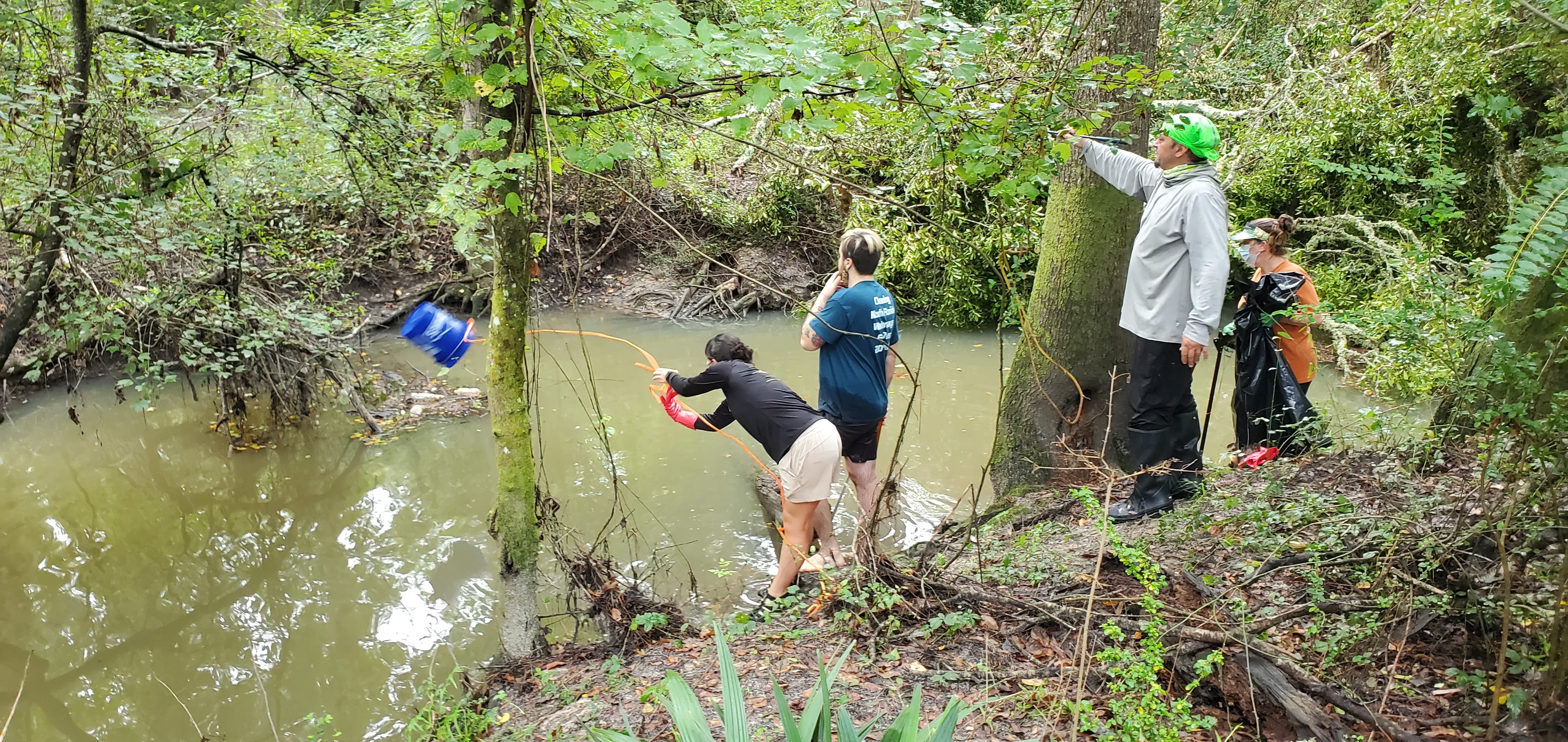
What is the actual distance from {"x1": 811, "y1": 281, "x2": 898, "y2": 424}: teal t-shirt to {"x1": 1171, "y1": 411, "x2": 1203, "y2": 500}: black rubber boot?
4.48ft

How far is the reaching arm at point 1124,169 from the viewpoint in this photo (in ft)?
12.1

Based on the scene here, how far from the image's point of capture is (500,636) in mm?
3828

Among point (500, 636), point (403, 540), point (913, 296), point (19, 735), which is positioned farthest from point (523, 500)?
point (913, 296)

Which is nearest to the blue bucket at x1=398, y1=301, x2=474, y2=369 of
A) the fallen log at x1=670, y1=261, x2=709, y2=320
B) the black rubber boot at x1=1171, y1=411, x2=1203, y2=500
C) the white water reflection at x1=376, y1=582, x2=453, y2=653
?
the white water reflection at x1=376, y1=582, x2=453, y2=653

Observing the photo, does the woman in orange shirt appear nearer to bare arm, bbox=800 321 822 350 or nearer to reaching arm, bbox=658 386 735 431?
bare arm, bbox=800 321 822 350

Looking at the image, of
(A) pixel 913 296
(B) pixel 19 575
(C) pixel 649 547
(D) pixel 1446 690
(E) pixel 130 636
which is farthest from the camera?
(A) pixel 913 296

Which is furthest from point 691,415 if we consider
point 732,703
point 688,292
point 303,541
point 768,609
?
point 688,292

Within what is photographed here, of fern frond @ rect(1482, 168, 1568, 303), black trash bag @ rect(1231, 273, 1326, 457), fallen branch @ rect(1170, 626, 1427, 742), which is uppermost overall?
fern frond @ rect(1482, 168, 1568, 303)

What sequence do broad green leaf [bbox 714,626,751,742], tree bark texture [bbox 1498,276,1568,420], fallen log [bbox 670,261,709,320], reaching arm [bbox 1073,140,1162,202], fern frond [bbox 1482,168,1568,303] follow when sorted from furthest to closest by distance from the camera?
fallen log [bbox 670,261,709,320] → reaching arm [bbox 1073,140,1162,202] → broad green leaf [bbox 714,626,751,742] → tree bark texture [bbox 1498,276,1568,420] → fern frond [bbox 1482,168,1568,303]

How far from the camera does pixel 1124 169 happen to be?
3.79 meters

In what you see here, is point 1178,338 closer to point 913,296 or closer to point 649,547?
point 649,547

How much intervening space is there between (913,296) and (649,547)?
6080 mm

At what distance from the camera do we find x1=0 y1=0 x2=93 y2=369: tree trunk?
3.61 meters

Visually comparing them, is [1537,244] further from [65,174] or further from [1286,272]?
[65,174]
